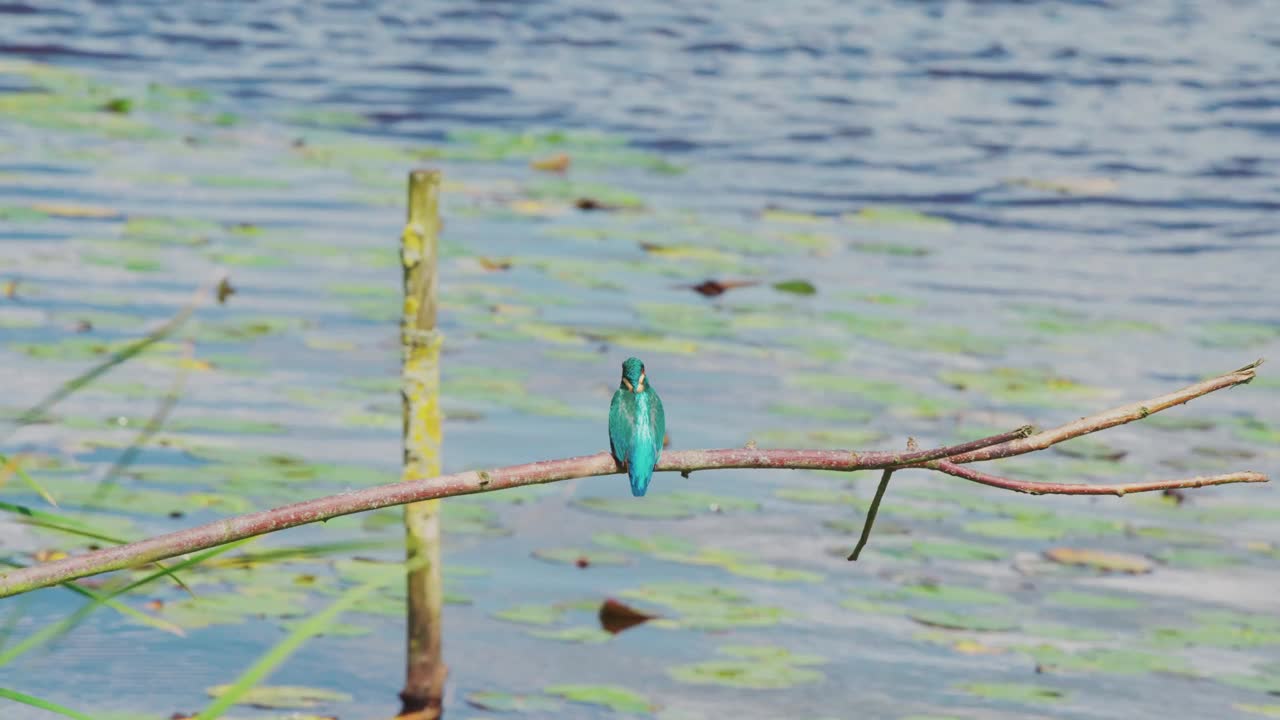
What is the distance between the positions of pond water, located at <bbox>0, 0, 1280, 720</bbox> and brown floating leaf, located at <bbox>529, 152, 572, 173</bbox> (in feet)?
0.38

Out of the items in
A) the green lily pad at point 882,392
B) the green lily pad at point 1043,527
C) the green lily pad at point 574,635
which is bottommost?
the green lily pad at point 574,635

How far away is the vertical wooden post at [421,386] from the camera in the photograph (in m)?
5.09

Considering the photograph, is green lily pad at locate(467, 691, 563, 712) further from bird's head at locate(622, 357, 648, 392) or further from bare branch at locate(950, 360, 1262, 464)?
bare branch at locate(950, 360, 1262, 464)

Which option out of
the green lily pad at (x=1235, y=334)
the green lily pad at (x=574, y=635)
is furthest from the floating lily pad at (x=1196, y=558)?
the green lily pad at (x=1235, y=334)

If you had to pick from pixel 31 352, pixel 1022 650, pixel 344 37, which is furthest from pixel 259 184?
pixel 344 37

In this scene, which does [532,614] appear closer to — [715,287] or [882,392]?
[882,392]

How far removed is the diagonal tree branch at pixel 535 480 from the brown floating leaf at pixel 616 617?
11.7ft

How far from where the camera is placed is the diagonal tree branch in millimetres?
2264

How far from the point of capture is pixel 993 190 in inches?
589

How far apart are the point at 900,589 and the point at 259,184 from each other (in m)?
8.05

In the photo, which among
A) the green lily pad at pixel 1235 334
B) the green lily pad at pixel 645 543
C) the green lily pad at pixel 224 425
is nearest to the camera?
the green lily pad at pixel 645 543

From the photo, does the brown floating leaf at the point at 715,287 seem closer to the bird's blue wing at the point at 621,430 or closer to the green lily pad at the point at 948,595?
the green lily pad at the point at 948,595

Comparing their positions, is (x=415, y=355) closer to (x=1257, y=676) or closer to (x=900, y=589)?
(x=900, y=589)

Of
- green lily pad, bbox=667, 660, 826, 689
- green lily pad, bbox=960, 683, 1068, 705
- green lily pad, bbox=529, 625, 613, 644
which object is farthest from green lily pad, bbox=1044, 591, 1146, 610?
green lily pad, bbox=529, 625, 613, 644
